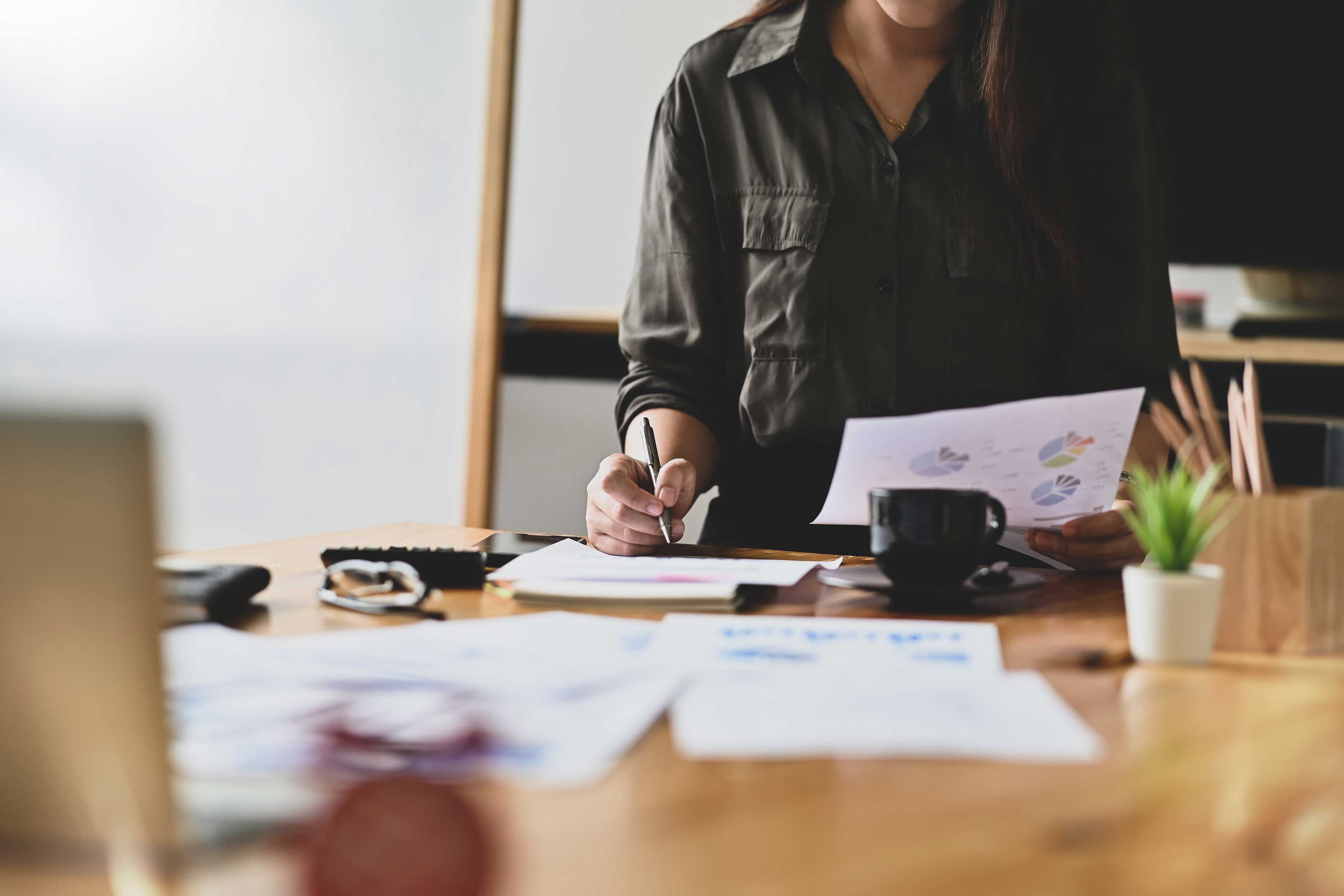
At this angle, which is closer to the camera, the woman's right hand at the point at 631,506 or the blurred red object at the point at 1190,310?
the woman's right hand at the point at 631,506

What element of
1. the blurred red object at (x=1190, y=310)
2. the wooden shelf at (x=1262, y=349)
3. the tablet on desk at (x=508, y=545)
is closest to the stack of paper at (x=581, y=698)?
the tablet on desk at (x=508, y=545)

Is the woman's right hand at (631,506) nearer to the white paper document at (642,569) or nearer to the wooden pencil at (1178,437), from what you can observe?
the white paper document at (642,569)

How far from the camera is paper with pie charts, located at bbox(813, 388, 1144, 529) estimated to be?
0.96 m

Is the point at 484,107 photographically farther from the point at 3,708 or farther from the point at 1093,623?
the point at 3,708

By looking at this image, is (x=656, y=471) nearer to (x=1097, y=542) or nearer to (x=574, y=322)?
(x=1097, y=542)

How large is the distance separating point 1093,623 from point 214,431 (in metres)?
2.72

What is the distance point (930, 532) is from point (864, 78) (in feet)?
2.71

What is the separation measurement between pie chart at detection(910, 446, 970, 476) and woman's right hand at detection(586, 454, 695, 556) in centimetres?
21

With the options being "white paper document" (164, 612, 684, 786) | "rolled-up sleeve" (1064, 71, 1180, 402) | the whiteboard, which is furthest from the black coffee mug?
the whiteboard

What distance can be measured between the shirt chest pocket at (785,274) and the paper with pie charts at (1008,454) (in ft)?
1.43

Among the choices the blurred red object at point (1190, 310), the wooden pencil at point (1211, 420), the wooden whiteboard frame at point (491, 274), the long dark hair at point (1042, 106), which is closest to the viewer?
the wooden pencil at point (1211, 420)

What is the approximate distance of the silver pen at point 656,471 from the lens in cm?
107

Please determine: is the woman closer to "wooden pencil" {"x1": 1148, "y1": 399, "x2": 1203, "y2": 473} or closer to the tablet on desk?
the tablet on desk

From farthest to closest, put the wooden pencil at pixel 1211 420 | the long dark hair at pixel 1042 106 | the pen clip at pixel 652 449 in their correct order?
the long dark hair at pixel 1042 106, the pen clip at pixel 652 449, the wooden pencil at pixel 1211 420
